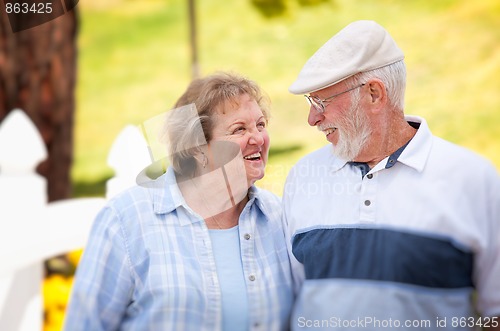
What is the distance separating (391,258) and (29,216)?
5.75 ft

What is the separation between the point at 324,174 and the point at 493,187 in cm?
51

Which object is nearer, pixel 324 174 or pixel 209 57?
pixel 324 174

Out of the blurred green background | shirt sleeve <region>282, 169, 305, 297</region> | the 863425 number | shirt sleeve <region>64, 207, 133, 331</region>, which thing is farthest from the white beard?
the blurred green background

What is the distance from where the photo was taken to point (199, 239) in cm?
208

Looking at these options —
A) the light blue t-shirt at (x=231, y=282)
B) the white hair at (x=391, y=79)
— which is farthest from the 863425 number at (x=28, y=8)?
the white hair at (x=391, y=79)

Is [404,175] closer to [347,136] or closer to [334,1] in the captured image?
[347,136]

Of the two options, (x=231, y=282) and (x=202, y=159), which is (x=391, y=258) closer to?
(x=231, y=282)

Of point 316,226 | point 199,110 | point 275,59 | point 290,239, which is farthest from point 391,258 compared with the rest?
point 275,59

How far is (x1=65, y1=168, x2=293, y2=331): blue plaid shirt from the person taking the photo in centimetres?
199

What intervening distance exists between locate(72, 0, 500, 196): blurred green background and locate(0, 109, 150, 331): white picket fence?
2.08 meters

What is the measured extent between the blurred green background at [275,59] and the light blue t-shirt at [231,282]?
2.67m

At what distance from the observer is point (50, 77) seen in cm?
390

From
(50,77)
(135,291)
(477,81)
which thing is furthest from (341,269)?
(477,81)

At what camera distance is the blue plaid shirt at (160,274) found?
1.99 meters
